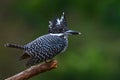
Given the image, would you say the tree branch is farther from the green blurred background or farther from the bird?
the green blurred background

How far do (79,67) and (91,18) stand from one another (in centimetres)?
141

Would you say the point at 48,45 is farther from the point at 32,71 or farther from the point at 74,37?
the point at 74,37

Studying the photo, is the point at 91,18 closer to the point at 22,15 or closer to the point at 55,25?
the point at 22,15

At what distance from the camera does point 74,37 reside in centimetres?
1259

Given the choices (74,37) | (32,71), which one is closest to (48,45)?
(32,71)

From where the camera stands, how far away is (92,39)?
41.4ft

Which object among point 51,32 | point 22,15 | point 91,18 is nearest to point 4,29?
point 22,15

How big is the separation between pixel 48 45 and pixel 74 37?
5.38 metres

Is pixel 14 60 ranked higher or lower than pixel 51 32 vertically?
lower

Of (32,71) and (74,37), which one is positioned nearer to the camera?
(32,71)

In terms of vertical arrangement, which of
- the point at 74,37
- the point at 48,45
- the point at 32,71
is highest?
the point at 48,45

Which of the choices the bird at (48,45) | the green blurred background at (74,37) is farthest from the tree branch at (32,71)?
the green blurred background at (74,37)

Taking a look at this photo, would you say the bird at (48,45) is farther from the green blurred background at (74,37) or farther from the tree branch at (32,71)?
the green blurred background at (74,37)

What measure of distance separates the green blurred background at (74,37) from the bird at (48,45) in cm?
461
